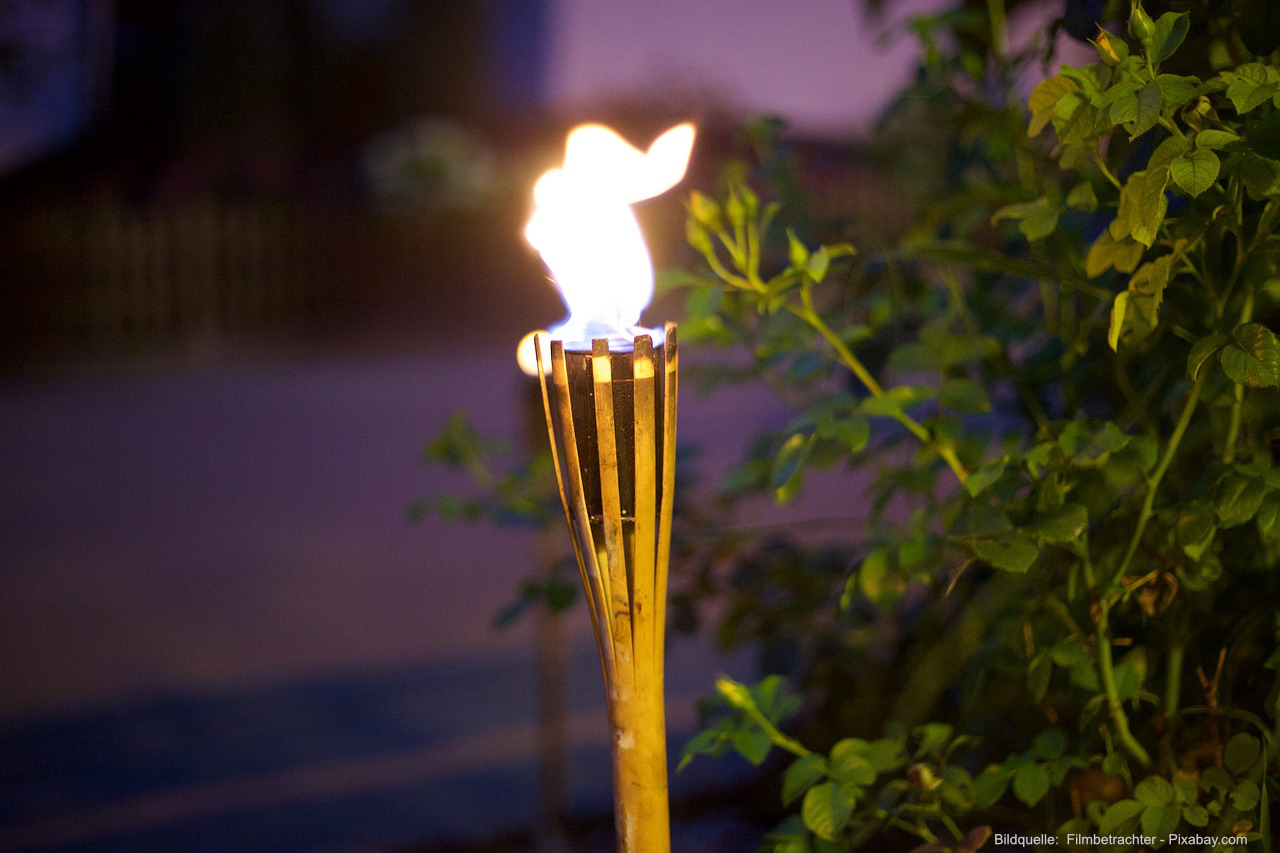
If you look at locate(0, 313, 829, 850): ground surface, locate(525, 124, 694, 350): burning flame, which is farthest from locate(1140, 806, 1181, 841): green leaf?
locate(0, 313, 829, 850): ground surface

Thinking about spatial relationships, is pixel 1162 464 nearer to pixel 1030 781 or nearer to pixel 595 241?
pixel 1030 781

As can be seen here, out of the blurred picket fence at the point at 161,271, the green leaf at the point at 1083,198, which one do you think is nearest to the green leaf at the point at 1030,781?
the green leaf at the point at 1083,198

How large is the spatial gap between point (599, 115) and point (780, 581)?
1695 centimetres

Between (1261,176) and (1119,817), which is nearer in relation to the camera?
(1261,176)

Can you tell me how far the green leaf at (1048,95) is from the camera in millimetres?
808

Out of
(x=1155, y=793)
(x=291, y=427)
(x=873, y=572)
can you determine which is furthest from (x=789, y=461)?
(x=291, y=427)

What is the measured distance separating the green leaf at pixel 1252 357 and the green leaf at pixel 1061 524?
0.54 feet

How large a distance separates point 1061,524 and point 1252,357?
7.5 inches

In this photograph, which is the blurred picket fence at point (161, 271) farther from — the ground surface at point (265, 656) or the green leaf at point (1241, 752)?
the green leaf at point (1241, 752)

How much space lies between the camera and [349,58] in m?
16.8

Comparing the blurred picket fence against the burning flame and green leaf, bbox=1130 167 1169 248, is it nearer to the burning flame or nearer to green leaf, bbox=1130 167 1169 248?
the burning flame

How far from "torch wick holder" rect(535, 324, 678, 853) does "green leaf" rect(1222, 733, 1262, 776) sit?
Answer: 45cm

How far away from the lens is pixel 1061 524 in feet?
2.90

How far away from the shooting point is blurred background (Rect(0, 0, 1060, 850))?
8.73 ft
